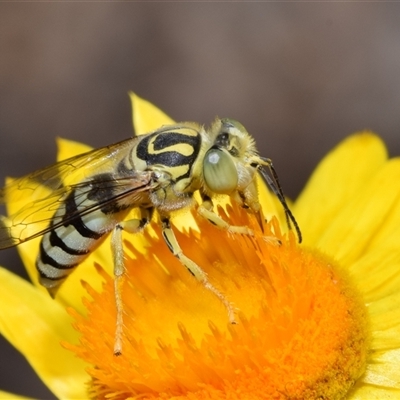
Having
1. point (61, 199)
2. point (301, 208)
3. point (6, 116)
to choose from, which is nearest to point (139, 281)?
point (61, 199)

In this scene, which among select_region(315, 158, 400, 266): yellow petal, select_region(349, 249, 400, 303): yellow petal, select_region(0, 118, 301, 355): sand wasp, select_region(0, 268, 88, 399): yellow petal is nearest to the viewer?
select_region(0, 118, 301, 355): sand wasp

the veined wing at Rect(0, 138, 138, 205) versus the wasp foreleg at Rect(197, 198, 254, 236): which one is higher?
the veined wing at Rect(0, 138, 138, 205)

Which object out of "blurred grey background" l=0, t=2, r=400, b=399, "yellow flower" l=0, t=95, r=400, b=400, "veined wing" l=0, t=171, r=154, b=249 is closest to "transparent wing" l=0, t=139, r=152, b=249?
"veined wing" l=0, t=171, r=154, b=249

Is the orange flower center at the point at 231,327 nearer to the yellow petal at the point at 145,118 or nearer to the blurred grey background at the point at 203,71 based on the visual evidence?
the yellow petal at the point at 145,118

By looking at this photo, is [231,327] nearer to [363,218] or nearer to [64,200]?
[64,200]

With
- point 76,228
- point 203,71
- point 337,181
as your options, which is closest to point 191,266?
point 76,228

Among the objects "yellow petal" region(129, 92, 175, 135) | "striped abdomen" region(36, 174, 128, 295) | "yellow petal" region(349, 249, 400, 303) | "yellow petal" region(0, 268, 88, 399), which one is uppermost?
"yellow petal" region(129, 92, 175, 135)

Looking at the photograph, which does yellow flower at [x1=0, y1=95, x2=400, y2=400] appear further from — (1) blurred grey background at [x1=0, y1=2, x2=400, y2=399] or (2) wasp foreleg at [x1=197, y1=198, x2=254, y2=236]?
(1) blurred grey background at [x1=0, y1=2, x2=400, y2=399]

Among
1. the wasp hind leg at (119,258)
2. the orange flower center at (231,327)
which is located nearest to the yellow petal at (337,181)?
the orange flower center at (231,327)
